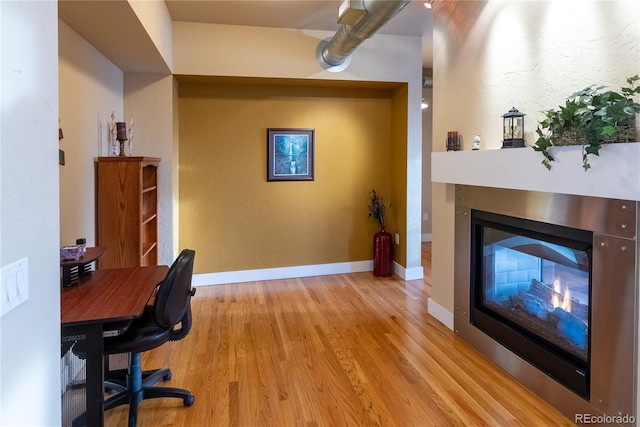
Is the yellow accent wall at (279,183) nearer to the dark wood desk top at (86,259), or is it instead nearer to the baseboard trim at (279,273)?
the baseboard trim at (279,273)

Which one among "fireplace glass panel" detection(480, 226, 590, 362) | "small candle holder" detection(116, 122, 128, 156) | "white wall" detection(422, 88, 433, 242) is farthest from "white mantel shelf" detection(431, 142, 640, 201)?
"white wall" detection(422, 88, 433, 242)

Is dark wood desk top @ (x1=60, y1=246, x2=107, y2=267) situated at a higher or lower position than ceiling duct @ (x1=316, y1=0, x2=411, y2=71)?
lower

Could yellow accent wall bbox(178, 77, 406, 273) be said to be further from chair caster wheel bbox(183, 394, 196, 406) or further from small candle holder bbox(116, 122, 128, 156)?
chair caster wheel bbox(183, 394, 196, 406)

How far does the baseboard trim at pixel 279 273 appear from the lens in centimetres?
456

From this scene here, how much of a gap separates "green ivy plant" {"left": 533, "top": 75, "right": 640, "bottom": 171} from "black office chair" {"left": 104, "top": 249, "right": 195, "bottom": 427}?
1.95 meters

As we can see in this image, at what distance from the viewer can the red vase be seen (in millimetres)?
4836

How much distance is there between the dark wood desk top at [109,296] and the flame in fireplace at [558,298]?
7.15 ft

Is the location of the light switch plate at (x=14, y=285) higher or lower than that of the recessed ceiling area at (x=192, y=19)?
lower

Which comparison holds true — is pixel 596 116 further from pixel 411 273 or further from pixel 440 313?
pixel 411 273

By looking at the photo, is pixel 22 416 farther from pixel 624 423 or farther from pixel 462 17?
pixel 462 17

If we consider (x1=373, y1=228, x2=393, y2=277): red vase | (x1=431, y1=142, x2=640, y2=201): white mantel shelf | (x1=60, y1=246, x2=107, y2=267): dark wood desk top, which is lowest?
(x1=373, y1=228, x2=393, y2=277): red vase

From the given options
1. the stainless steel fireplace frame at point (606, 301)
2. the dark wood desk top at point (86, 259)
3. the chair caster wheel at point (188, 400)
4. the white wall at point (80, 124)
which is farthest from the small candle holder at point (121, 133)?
the stainless steel fireplace frame at point (606, 301)

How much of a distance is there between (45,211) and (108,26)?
2140 millimetres

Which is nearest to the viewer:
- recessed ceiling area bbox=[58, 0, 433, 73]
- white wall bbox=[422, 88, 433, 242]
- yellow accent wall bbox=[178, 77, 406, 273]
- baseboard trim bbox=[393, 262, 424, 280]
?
recessed ceiling area bbox=[58, 0, 433, 73]
